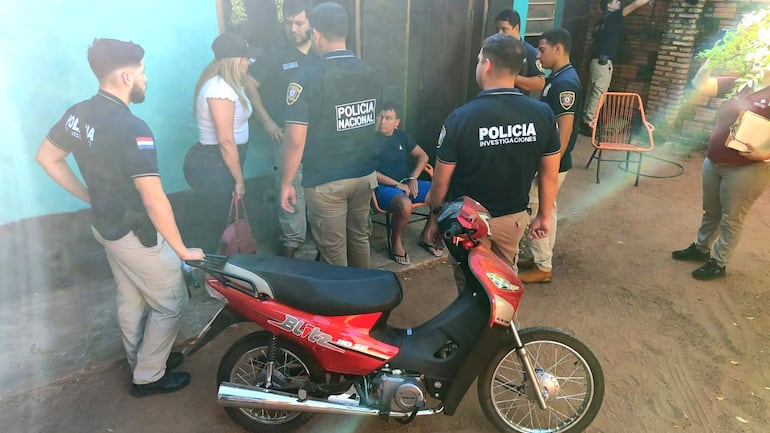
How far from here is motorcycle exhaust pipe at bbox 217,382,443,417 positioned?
2.56m

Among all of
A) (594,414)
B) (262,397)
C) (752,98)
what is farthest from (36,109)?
(752,98)

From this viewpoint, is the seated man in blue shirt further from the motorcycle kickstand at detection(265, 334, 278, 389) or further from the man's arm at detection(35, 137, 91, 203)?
the man's arm at detection(35, 137, 91, 203)

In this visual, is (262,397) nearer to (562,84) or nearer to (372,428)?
(372,428)

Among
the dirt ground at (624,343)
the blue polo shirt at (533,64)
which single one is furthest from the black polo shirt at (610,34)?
the blue polo shirt at (533,64)

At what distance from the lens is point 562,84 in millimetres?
3822

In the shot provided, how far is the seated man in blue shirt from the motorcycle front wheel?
1766 millimetres

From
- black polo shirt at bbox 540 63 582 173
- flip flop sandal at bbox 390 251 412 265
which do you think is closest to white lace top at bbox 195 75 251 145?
flip flop sandal at bbox 390 251 412 265

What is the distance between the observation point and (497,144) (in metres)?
2.79

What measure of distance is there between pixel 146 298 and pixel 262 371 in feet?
2.55

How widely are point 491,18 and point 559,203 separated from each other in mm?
2231

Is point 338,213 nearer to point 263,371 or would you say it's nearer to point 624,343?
point 263,371

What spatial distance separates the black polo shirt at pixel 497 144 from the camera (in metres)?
2.76

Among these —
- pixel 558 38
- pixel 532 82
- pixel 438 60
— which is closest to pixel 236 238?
pixel 558 38

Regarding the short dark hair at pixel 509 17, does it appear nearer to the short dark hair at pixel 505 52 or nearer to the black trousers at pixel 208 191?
the short dark hair at pixel 505 52
